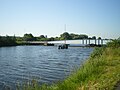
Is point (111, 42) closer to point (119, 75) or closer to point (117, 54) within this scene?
point (117, 54)

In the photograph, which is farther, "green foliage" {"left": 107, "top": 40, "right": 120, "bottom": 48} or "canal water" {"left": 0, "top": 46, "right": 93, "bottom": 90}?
"green foliage" {"left": 107, "top": 40, "right": 120, "bottom": 48}

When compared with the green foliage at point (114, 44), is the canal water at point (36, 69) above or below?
below

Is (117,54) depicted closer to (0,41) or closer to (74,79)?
(74,79)

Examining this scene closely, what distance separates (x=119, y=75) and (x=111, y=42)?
22.9m

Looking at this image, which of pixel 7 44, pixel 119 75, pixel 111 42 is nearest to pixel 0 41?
pixel 7 44

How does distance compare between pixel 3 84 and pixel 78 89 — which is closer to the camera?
pixel 78 89

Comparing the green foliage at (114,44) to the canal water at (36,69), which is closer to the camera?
the canal water at (36,69)

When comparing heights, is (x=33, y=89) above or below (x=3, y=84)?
above

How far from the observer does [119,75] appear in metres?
13.6

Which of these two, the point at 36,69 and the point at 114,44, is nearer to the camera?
the point at 114,44

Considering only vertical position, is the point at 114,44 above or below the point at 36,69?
above

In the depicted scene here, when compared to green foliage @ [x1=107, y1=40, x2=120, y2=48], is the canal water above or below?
below

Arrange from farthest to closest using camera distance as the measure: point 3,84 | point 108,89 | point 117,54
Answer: point 117,54 < point 3,84 < point 108,89

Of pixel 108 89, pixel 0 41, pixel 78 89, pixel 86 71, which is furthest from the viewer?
pixel 0 41
